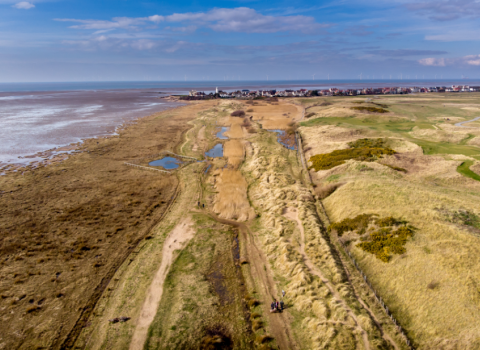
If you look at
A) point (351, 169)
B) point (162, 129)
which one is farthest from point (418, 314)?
point (162, 129)

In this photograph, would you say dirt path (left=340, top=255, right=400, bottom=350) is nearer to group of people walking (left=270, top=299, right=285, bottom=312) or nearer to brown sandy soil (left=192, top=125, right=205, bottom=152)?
group of people walking (left=270, top=299, right=285, bottom=312)

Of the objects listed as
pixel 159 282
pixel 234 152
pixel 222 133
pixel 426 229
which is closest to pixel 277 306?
pixel 159 282

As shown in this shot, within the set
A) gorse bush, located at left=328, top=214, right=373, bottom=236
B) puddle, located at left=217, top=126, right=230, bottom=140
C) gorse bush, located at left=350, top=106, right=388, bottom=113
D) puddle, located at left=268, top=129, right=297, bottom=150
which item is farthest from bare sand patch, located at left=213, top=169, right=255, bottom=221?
gorse bush, located at left=350, top=106, right=388, bottom=113

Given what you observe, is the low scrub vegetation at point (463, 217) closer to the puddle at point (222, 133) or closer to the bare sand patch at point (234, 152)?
the bare sand patch at point (234, 152)

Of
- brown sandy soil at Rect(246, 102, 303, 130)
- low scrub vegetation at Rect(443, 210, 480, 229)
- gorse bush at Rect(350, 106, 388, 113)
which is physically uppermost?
gorse bush at Rect(350, 106, 388, 113)

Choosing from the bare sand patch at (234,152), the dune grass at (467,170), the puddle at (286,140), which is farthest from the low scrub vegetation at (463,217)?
the puddle at (286,140)

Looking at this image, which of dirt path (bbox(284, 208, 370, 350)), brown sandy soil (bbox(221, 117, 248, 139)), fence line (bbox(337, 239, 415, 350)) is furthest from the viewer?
brown sandy soil (bbox(221, 117, 248, 139))

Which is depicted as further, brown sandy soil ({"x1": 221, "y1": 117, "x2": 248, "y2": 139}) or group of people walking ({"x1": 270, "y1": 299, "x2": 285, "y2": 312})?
brown sandy soil ({"x1": 221, "y1": 117, "x2": 248, "y2": 139})

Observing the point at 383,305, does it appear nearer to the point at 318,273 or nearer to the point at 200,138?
the point at 318,273
